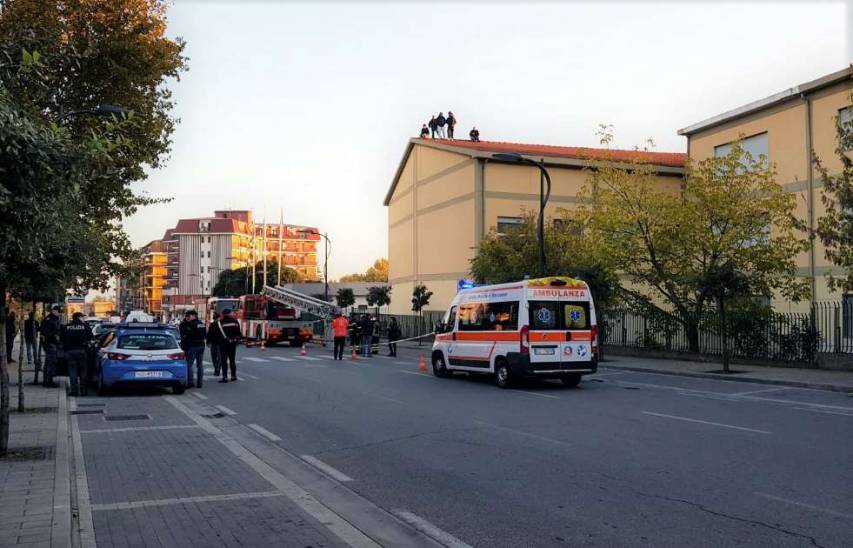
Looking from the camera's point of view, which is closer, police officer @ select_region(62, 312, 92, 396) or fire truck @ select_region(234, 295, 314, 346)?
police officer @ select_region(62, 312, 92, 396)

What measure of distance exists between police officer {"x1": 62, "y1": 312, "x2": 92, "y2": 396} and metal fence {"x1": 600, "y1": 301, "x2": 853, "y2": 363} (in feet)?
57.3

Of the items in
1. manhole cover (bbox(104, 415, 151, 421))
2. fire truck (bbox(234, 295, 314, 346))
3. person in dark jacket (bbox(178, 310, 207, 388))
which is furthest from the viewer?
fire truck (bbox(234, 295, 314, 346))

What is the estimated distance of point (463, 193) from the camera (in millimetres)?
44375

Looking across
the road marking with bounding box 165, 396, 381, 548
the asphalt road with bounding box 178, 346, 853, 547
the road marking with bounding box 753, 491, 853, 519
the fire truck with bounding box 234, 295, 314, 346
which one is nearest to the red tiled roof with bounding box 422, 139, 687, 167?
the fire truck with bounding box 234, 295, 314, 346

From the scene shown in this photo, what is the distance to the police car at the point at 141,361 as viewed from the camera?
15.5m

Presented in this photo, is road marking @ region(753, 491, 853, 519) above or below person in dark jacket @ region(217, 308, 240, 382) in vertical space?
below

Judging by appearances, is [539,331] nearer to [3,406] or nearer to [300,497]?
[300,497]

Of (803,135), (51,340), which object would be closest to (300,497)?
(51,340)

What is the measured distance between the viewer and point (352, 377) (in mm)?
20156

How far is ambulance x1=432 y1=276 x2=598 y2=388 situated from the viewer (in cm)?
1653

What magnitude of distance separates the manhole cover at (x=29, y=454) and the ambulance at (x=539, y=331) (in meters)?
10.1

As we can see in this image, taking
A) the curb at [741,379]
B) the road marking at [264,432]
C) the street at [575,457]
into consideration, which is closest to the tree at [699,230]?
the curb at [741,379]

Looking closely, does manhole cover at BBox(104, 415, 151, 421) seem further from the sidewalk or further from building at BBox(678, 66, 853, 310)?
building at BBox(678, 66, 853, 310)

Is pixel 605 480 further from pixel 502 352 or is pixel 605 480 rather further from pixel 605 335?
pixel 605 335
